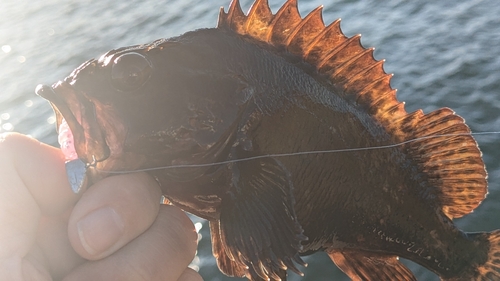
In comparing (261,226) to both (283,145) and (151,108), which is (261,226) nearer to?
(283,145)

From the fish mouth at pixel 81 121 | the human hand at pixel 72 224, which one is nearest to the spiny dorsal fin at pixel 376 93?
the fish mouth at pixel 81 121

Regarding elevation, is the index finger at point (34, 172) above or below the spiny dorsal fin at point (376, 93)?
below

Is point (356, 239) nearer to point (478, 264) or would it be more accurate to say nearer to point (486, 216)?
point (478, 264)

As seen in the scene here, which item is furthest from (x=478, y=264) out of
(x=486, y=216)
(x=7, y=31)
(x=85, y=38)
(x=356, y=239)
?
(x=7, y=31)

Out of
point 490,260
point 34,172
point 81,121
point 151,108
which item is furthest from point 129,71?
point 490,260

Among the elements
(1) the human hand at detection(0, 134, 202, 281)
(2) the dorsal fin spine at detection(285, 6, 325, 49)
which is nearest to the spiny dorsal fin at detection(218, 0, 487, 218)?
(2) the dorsal fin spine at detection(285, 6, 325, 49)

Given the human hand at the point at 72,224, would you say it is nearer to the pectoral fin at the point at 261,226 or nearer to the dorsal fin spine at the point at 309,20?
the pectoral fin at the point at 261,226

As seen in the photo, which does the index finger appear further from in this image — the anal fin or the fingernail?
the anal fin
